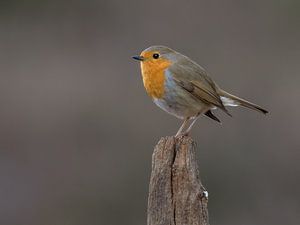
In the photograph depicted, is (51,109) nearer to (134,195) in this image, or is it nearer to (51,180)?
(51,180)

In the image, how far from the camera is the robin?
765cm

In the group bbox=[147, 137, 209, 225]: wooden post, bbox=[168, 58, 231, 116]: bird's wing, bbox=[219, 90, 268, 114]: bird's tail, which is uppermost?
bbox=[168, 58, 231, 116]: bird's wing

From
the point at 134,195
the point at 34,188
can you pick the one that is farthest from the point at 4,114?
the point at 134,195

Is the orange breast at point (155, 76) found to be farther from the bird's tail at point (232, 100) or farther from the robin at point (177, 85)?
the bird's tail at point (232, 100)

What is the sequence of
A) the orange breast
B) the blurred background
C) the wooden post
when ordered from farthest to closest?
the blurred background → the orange breast → the wooden post

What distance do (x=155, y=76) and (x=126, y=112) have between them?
648 centimetres

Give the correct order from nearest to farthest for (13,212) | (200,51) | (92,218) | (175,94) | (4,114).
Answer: (175,94)
(92,218)
(13,212)
(4,114)
(200,51)

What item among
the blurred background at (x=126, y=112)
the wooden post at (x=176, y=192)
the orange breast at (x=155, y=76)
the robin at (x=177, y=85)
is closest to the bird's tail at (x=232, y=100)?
the robin at (x=177, y=85)

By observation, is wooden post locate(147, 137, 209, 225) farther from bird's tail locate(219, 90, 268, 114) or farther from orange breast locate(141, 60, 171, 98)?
bird's tail locate(219, 90, 268, 114)

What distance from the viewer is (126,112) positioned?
1413 centimetres

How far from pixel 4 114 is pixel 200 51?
11.7 feet

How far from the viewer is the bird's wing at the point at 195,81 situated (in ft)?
25.3

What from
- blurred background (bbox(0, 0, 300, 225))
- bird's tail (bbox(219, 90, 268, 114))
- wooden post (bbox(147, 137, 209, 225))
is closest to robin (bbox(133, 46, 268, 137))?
bird's tail (bbox(219, 90, 268, 114))

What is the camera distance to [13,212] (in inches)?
507
